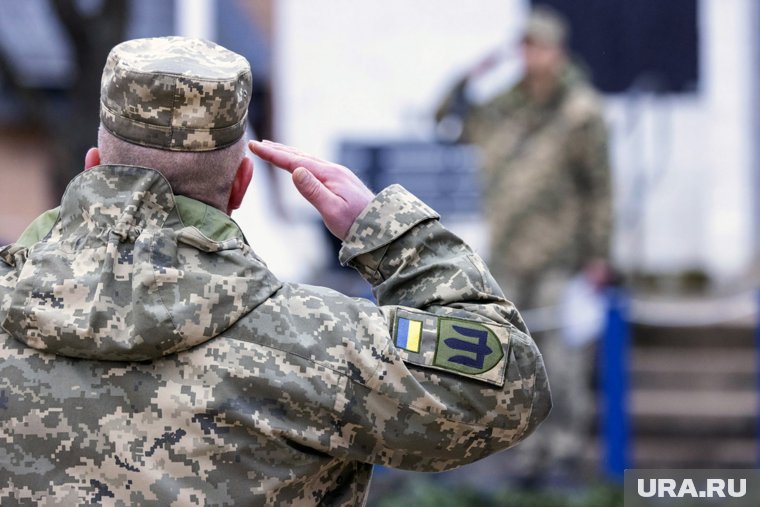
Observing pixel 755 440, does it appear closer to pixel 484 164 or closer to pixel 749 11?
pixel 484 164

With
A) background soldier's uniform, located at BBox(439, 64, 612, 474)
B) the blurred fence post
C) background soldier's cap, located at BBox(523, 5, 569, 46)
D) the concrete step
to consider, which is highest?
background soldier's cap, located at BBox(523, 5, 569, 46)

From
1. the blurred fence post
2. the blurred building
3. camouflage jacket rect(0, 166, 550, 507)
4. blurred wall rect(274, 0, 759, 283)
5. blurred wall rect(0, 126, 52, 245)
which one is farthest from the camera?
blurred wall rect(0, 126, 52, 245)

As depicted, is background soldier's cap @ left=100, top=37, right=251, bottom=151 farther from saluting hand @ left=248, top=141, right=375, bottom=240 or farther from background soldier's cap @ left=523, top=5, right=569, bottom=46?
background soldier's cap @ left=523, top=5, right=569, bottom=46

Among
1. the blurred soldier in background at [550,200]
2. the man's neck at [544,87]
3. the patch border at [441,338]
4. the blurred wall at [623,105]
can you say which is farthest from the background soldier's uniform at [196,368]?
the blurred wall at [623,105]

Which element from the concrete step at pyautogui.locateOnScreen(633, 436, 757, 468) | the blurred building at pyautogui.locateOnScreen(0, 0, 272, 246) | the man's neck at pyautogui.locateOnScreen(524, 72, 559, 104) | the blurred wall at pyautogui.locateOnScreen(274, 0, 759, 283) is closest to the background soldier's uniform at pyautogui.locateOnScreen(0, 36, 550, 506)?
the blurred building at pyautogui.locateOnScreen(0, 0, 272, 246)

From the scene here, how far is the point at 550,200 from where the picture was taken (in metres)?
7.15

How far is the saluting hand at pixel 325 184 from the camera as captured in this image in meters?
2.34

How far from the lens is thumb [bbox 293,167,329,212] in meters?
2.32

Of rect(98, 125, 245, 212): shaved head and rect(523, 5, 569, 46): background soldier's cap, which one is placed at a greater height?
rect(98, 125, 245, 212): shaved head

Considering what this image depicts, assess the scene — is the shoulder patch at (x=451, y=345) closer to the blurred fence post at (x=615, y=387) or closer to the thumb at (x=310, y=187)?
the thumb at (x=310, y=187)

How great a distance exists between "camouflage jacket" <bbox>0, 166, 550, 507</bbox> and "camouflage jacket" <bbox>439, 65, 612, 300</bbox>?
194 inches

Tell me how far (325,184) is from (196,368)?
0.42 m

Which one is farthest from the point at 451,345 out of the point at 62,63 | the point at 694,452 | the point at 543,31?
the point at 62,63

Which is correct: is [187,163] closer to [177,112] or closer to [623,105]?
[177,112]
